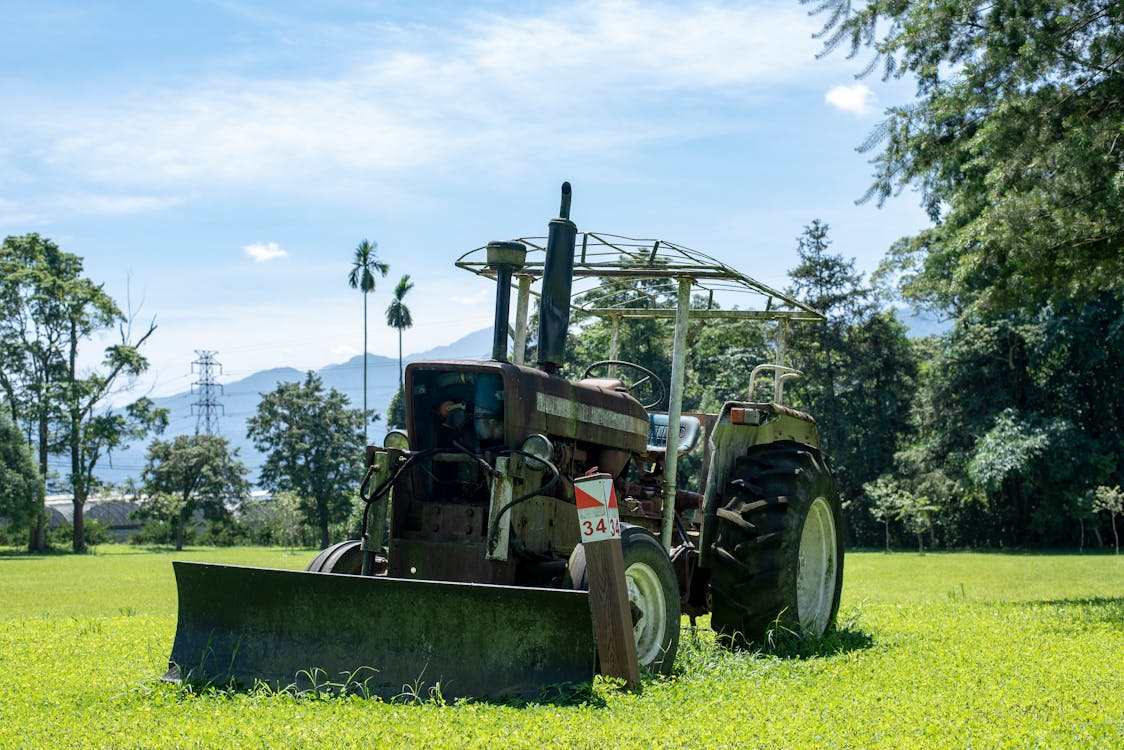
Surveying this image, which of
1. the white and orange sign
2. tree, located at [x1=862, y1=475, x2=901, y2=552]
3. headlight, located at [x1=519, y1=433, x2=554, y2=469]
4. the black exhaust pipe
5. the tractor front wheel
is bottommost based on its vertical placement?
tree, located at [x1=862, y1=475, x2=901, y2=552]

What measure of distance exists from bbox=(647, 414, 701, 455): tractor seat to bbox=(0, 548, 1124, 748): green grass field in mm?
1744

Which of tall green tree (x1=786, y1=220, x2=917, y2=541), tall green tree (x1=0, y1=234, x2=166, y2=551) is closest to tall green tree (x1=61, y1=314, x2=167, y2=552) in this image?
tall green tree (x1=0, y1=234, x2=166, y2=551)

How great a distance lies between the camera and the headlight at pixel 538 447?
6480 millimetres

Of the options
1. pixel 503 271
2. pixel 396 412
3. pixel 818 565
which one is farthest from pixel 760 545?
pixel 396 412

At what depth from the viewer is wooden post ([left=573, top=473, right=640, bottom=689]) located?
5.86m

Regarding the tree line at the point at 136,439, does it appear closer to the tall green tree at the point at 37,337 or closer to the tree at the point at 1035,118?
the tall green tree at the point at 37,337

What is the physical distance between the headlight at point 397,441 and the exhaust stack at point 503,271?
Answer: 82cm

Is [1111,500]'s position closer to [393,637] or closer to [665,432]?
[665,432]

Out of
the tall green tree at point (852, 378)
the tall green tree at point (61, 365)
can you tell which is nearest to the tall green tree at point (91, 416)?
the tall green tree at point (61, 365)

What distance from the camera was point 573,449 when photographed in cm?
722

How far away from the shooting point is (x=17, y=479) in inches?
1772

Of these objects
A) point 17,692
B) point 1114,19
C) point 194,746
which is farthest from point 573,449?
point 1114,19

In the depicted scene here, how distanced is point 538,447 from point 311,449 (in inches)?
2272

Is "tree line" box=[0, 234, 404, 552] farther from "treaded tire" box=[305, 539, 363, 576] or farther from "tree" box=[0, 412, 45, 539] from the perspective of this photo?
"treaded tire" box=[305, 539, 363, 576]
